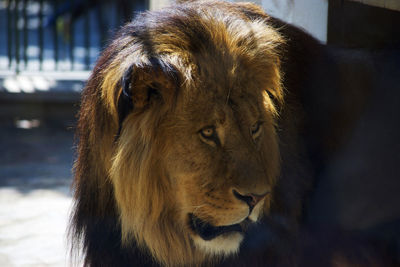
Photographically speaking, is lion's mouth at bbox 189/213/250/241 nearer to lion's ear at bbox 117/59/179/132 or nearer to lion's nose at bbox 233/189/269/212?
lion's nose at bbox 233/189/269/212

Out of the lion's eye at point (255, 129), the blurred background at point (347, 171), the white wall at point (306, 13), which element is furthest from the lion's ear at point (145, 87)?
the white wall at point (306, 13)

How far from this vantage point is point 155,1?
366cm

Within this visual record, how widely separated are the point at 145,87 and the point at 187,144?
196mm

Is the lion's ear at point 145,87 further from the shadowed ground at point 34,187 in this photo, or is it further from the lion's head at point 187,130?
the shadowed ground at point 34,187

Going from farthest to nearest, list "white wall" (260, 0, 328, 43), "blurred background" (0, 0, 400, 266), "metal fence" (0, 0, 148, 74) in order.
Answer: "metal fence" (0, 0, 148, 74) < "white wall" (260, 0, 328, 43) < "blurred background" (0, 0, 400, 266)

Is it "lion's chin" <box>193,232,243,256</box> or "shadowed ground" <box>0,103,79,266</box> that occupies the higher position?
"lion's chin" <box>193,232,243,256</box>

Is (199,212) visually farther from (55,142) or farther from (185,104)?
(55,142)

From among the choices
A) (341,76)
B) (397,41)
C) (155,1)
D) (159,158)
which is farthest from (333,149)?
(155,1)

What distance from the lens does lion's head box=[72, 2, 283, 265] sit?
1.74m

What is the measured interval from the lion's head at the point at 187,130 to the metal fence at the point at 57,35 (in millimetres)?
2501

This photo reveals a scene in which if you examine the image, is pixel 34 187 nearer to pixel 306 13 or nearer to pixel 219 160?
pixel 306 13

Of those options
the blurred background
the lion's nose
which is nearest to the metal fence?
the blurred background

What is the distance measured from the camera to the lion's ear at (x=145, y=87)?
1.69 meters

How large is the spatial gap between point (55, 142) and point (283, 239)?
12.7ft
